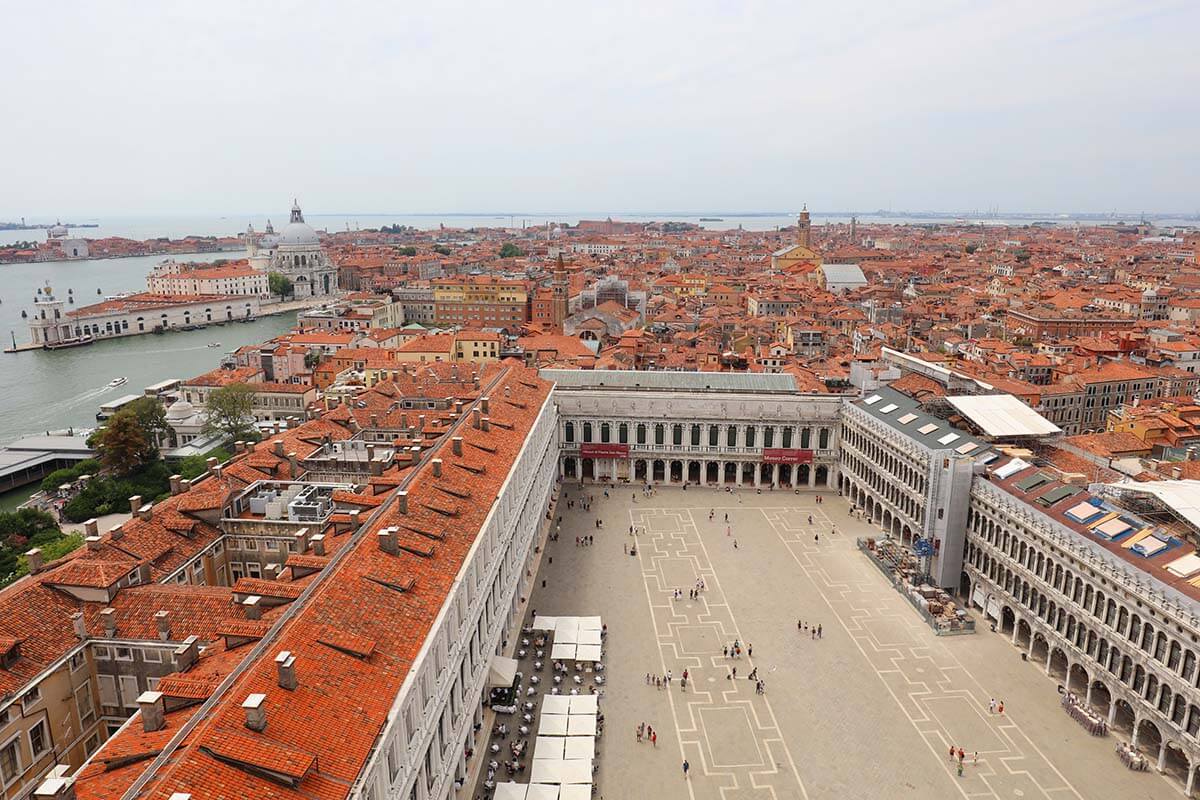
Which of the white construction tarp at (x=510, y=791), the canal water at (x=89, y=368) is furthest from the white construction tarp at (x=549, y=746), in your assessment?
the canal water at (x=89, y=368)

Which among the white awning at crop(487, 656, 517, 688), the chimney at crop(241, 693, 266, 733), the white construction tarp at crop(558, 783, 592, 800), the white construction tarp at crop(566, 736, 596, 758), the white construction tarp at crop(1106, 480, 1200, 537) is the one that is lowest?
the white construction tarp at crop(558, 783, 592, 800)

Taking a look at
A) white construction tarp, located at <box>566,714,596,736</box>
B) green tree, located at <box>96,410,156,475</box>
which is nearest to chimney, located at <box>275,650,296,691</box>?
white construction tarp, located at <box>566,714,596,736</box>

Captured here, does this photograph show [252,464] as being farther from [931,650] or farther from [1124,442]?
[1124,442]

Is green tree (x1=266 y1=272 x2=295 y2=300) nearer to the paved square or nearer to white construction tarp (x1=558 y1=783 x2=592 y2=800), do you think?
the paved square

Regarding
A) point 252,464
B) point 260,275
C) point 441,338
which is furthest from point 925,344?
point 260,275

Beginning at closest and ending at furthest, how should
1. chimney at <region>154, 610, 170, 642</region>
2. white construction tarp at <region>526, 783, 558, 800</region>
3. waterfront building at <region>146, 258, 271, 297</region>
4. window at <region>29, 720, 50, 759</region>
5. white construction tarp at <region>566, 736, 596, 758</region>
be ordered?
window at <region>29, 720, 50, 759</region> < chimney at <region>154, 610, 170, 642</region> < white construction tarp at <region>526, 783, 558, 800</region> < white construction tarp at <region>566, 736, 596, 758</region> < waterfront building at <region>146, 258, 271, 297</region>

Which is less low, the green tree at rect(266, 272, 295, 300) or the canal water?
the green tree at rect(266, 272, 295, 300)
